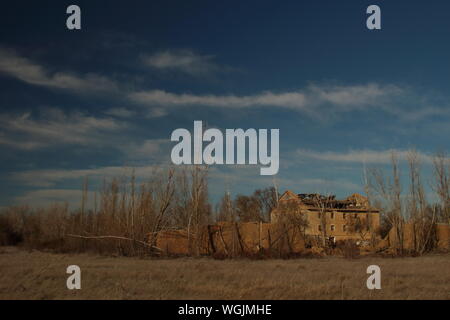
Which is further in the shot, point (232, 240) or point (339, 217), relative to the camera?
point (339, 217)

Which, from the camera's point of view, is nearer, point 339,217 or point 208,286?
point 208,286

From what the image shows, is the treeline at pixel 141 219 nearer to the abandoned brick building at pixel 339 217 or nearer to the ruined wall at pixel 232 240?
the ruined wall at pixel 232 240

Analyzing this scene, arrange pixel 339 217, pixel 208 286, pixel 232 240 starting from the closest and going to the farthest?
pixel 208 286
pixel 232 240
pixel 339 217

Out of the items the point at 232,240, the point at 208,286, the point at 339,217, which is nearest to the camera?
the point at 208,286

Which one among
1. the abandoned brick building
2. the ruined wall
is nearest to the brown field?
the ruined wall

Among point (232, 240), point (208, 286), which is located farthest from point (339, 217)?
point (208, 286)

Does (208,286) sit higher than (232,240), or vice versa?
(208,286)

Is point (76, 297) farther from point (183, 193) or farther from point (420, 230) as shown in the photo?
point (420, 230)

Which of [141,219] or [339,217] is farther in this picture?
[339,217]

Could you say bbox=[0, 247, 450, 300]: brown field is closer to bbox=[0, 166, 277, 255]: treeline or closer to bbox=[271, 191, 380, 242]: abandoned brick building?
bbox=[0, 166, 277, 255]: treeline

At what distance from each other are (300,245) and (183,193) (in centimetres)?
679

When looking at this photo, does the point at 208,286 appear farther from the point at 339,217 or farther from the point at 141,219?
the point at 339,217

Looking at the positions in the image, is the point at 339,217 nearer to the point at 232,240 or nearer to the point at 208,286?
the point at 232,240
